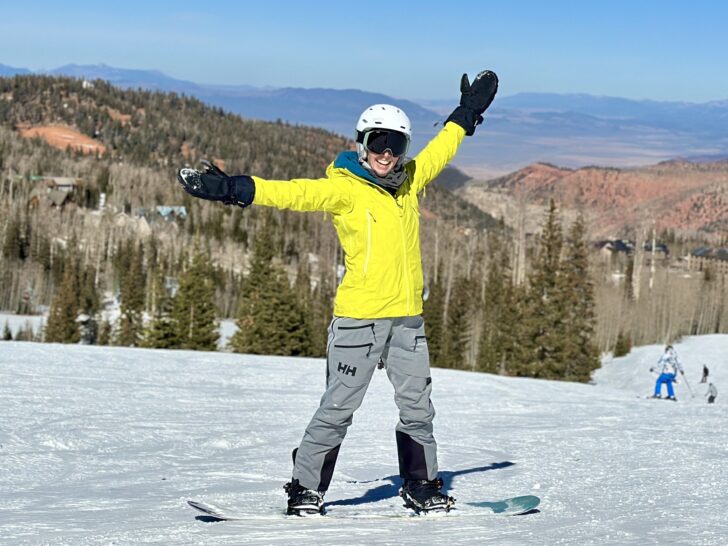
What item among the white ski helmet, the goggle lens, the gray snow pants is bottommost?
the gray snow pants

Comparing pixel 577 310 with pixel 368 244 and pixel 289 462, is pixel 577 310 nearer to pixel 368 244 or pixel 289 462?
pixel 289 462

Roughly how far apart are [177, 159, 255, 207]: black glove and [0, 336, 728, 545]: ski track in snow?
5.20ft

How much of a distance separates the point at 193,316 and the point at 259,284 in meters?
8.88

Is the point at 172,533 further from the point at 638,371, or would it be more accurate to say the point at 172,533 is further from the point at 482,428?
the point at 638,371

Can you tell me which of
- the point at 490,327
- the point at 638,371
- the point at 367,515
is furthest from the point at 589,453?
the point at 490,327

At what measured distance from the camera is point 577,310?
5038cm

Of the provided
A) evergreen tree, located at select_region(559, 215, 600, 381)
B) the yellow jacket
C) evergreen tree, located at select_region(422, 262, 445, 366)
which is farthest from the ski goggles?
evergreen tree, located at select_region(422, 262, 445, 366)

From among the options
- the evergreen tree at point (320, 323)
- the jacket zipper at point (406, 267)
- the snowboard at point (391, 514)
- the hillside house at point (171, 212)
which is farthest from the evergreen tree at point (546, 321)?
the hillside house at point (171, 212)

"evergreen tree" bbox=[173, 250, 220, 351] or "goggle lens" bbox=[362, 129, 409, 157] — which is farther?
"evergreen tree" bbox=[173, 250, 220, 351]

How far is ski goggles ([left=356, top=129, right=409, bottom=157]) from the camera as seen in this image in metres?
4.66

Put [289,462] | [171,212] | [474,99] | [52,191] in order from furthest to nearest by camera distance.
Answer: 1. [171,212]
2. [52,191]
3. [289,462]
4. [474,99]

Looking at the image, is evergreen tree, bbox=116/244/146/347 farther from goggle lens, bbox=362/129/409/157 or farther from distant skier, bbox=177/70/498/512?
goggle lens, bbox=362/129/409/157

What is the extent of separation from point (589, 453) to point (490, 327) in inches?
2395

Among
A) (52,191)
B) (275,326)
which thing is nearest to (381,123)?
(275,326)
